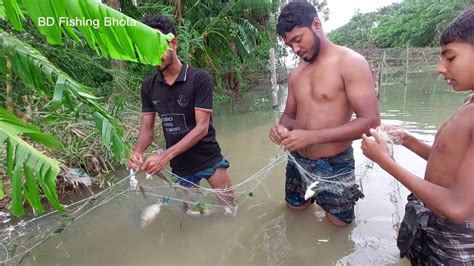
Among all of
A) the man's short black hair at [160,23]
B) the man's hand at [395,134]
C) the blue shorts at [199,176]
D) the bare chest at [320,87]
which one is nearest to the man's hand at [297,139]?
the bare chest at [320,87]

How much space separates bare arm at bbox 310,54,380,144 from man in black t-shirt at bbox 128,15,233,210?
84cm

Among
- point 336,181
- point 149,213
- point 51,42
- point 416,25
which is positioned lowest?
point 149,213

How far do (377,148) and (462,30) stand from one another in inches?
21.7

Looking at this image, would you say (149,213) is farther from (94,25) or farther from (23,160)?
(94,25)

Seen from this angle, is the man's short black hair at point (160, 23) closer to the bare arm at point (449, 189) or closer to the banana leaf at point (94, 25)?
the banana leaf at point (94, 25)

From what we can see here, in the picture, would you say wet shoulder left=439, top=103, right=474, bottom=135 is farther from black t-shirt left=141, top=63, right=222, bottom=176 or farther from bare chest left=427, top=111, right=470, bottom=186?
black t-shirt left=141, top=63, right=222, bottom=176

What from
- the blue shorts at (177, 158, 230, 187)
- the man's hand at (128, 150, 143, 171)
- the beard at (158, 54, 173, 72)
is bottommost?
the blue shorts at (177, 158, 230, 187)

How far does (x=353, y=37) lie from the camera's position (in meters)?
38.7

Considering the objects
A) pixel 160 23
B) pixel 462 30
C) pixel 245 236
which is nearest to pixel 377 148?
pixel 462 30

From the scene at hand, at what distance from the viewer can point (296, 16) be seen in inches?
87.1

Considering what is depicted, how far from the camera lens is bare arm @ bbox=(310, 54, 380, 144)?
2205 mm

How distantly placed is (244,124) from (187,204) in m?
4.59

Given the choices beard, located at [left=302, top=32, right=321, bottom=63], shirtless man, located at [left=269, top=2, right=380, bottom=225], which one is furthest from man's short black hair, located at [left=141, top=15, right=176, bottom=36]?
beard, located at [left=302, top=32, right=321, bottom=63]

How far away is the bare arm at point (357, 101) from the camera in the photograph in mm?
2205
